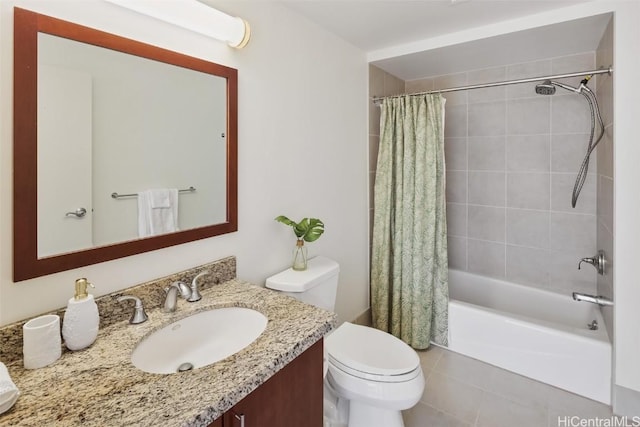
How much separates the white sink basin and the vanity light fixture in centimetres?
111

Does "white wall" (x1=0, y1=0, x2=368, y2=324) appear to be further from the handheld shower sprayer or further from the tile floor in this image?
the handheld shower sprayer

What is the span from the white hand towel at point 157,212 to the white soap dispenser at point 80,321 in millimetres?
301

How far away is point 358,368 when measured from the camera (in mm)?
1445

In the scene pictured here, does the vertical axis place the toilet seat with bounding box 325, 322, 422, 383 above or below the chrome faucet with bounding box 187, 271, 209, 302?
below

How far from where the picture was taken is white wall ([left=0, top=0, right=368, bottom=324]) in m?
0.98

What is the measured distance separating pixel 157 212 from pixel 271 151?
2.21 feet

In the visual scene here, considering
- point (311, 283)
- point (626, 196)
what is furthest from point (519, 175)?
point (311, 283)

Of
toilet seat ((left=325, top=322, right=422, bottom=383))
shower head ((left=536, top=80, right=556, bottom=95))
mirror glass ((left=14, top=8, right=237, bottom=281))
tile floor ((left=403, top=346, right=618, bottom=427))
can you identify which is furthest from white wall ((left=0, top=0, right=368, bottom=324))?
shower head ((left=536, top=80, right=556, bottom=95))

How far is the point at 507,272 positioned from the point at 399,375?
6.05 ft

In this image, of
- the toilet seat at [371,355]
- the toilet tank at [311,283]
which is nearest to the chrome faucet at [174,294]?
the toilet tank at [311,283]

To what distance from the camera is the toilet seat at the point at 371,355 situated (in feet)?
4.64

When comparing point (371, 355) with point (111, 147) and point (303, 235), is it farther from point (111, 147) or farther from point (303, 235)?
point (111, 147)

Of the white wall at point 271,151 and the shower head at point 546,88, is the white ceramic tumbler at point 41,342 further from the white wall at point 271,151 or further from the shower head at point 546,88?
the shower head at point 546,88

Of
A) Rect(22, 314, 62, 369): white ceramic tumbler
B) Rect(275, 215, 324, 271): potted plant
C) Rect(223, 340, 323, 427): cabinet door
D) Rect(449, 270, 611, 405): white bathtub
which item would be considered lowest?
Rect(449, 270, 611, 405): white bathtub
